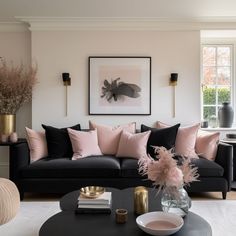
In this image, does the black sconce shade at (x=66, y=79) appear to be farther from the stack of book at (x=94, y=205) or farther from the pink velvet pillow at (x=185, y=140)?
the stack of book at (x=94, y=205)

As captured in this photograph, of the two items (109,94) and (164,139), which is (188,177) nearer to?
(164,139)

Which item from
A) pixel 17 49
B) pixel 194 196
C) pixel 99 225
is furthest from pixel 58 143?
pixel 99 225

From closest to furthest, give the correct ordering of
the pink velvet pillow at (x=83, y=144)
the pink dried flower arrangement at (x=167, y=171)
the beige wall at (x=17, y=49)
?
the pink dried flower arrangement at (x=167, y=171), the pink velvet pillow at (x=83, y=144), the beige wall at (x=17, y=49)

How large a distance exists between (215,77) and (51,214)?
3550 millimetres

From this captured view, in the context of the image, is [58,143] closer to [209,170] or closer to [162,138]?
[162,138]

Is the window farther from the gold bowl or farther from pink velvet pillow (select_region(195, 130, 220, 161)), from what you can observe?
the gold bowl

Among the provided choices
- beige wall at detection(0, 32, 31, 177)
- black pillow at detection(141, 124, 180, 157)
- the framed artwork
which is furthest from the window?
beige wall at detection(0, 32, 31, 177)

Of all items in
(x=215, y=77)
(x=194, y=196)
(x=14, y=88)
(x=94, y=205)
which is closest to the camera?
(x=94, y=205)

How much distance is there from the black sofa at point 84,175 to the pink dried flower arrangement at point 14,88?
3.27 ft

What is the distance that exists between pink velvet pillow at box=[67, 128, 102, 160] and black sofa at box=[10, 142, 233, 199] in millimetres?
267

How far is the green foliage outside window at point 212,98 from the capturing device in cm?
496

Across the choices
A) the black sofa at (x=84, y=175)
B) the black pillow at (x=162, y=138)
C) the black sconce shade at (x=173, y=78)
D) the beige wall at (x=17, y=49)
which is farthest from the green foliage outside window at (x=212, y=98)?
the beige wall at (x=17, y=49)

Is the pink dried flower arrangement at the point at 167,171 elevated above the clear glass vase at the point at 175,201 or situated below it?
above

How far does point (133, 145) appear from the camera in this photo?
3.79m
